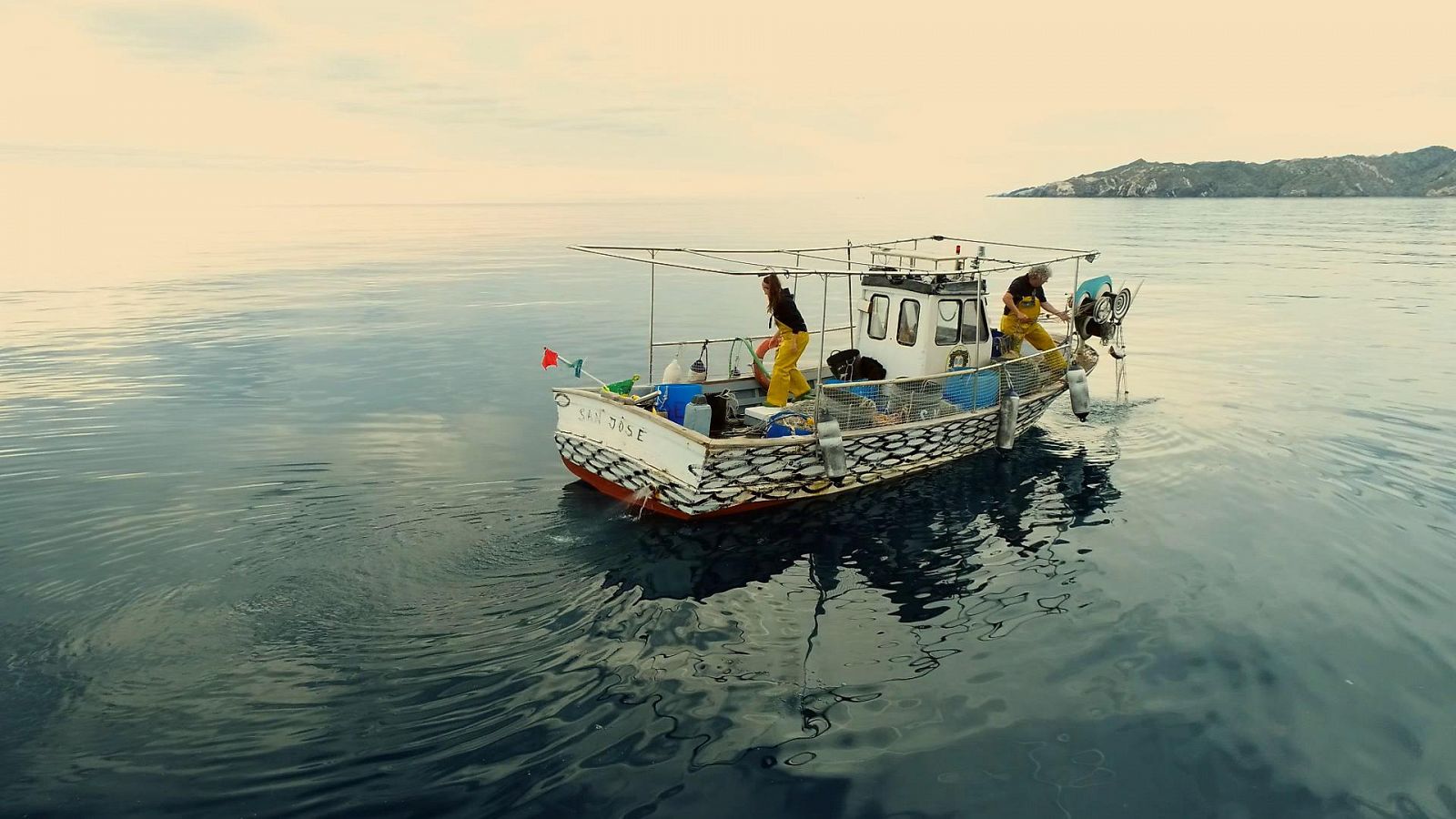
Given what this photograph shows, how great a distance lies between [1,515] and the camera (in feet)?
40.4

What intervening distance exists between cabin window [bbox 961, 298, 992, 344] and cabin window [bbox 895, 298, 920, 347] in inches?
36.3

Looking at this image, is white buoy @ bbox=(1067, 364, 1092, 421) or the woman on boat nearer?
the woman on boat

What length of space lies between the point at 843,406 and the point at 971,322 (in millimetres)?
4180

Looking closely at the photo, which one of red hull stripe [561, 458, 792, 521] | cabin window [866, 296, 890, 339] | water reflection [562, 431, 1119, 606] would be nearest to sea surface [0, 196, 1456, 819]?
water reflection [562, 431, 1119, 606]

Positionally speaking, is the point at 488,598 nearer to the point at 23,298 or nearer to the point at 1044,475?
the point at 1044,475

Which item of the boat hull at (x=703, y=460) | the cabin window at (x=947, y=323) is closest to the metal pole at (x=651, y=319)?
the boat hull at (x=703, y=460)

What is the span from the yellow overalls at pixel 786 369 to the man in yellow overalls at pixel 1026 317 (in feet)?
16.8

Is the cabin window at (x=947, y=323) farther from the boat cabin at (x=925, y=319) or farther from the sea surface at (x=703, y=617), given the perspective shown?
the sea surface at (x=703, y=617)

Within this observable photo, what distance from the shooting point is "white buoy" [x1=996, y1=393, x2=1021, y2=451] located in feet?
52.4

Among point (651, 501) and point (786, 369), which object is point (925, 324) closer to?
point (786, 369)

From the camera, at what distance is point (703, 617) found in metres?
10.1

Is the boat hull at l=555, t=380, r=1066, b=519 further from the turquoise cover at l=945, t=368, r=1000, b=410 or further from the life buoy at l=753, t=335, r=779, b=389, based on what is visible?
the life buoy at l=753, t=335, r=779, b=389

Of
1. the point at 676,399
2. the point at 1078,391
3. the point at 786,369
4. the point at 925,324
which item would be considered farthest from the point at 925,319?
the point at 676,399

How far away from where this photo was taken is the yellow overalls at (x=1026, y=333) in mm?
17047
